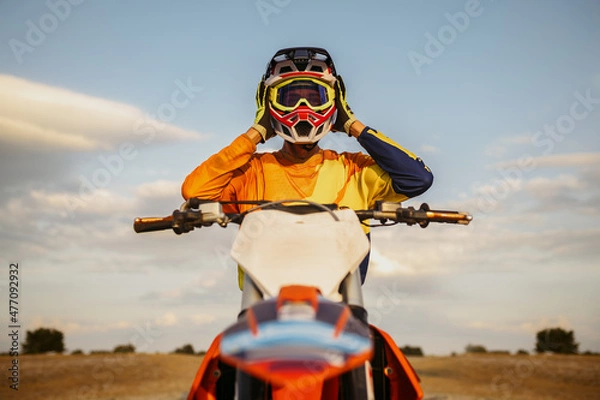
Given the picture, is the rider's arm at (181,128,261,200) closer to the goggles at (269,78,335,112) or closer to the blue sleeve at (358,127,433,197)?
the goggles at (269,78,335,112)

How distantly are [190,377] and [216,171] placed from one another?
20.2 ft

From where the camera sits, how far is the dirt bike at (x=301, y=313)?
8.63ft

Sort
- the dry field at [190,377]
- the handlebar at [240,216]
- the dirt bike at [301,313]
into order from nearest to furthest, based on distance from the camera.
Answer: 1. the dirt bike at [301,313]
2. the handlebar at [240,216]
3. the dry field at [190,377]

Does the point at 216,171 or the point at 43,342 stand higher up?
the point at 216,171

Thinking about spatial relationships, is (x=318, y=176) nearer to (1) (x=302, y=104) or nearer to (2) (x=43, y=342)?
(1) (x=302, y=104)

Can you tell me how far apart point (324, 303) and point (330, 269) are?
2.09 feet

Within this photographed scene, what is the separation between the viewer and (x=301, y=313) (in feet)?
9.12

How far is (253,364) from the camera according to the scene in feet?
8.55

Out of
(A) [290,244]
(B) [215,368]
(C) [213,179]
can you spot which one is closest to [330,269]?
A: (A) [290,244]

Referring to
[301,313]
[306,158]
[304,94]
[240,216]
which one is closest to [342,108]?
[304,94]

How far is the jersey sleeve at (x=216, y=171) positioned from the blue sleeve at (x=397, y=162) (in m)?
1.01

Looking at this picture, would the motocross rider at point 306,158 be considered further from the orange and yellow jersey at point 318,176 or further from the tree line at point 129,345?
the tree line at point 129,345

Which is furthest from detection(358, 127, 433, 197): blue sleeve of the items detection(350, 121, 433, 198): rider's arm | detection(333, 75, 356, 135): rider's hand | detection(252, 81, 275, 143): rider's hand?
detection(252, 81, 275, 143): rider's hand

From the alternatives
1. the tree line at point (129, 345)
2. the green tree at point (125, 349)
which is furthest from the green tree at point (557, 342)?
the green tree at point (125, 349)
